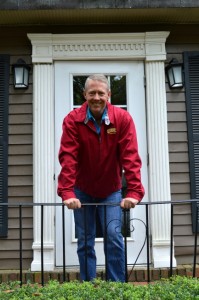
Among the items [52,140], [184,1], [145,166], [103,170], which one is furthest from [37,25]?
[103,170]

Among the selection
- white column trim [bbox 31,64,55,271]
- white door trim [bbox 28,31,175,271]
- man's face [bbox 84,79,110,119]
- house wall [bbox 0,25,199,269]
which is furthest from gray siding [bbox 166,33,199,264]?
man's face [bbox 84,79,110,119]

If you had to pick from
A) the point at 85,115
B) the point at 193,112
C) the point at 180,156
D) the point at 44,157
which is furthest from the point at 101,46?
the point at 85,115

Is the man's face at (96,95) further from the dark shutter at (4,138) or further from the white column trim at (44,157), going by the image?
the dark shutter at (4,138)

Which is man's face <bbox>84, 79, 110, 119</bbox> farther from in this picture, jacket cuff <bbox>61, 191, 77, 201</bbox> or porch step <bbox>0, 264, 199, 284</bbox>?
porch step <bbox>0, 264, 199, 284</bbox>

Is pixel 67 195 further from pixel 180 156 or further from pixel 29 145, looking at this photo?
pixel 180 156

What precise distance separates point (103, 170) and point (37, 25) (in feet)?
7.79

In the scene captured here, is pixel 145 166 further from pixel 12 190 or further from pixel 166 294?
pixel 166 294

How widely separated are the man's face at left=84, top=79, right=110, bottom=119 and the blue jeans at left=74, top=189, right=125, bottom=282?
0.65 m

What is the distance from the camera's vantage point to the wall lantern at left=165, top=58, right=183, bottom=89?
15.1ft

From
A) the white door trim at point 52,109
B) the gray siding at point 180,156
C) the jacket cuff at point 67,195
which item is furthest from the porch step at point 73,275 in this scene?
the jacket cuff at point 67,195

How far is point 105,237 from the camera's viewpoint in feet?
9.62

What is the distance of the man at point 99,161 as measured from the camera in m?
2.94

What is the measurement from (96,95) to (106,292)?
4.42 feet

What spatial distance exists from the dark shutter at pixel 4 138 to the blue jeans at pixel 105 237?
156 centimetres
